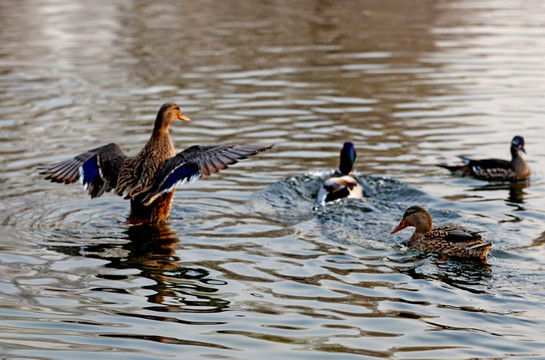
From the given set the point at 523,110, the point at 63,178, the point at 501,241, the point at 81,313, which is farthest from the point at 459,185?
the point at 81,313

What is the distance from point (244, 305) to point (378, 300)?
1.17 m

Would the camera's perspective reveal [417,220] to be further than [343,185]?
No

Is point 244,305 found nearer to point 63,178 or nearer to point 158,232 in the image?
point 158,232

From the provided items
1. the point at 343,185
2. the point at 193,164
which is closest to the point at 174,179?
the point at 193,164

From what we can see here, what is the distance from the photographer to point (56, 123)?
15266 mm

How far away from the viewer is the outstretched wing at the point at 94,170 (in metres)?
10.6

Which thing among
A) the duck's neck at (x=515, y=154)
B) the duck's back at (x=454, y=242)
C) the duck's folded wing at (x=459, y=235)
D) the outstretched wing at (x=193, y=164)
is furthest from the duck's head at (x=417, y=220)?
the duck's neck at (x=515, y=154)

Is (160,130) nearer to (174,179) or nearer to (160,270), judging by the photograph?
(174,179)

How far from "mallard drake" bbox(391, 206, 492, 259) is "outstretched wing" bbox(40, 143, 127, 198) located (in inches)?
132

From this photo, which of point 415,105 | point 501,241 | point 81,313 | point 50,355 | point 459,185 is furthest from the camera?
point 415,105

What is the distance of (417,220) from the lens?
32.0ft

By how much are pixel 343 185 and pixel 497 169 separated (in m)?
2.43

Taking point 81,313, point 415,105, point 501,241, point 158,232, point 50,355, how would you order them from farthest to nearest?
point 415,105, point 158,232, point 501,241, point 81,313, point 50,355

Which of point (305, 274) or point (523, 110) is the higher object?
point (523, 110)
